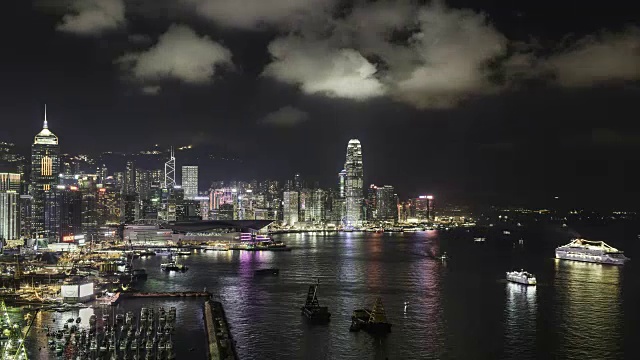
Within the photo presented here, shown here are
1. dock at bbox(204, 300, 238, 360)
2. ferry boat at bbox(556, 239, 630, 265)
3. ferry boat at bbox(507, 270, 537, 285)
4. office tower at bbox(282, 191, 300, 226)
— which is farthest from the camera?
office tower at bbox(282, 191, 300, 226)

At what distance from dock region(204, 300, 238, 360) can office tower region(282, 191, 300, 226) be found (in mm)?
96140

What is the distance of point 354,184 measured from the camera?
132 m

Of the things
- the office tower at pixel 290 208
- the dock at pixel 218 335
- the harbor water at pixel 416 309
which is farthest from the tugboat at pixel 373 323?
the office tower at pixel 290 208

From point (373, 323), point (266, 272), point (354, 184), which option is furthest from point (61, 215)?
point (354, 184)

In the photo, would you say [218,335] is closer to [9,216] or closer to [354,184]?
[9,216]

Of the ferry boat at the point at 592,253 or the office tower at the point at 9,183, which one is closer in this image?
the ferry boat at the point at 592,253

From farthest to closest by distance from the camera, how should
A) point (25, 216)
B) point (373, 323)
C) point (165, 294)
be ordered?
1. point (25, 216)
2. point (165, 294)
3. point (373, 323)

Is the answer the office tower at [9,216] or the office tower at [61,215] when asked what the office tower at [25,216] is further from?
the office tower at [61,215]

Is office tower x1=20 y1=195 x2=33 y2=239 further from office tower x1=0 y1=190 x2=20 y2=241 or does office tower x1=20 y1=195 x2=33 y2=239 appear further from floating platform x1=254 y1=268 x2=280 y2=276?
floating platform x1=254 y1=268 x2=280 y2=276

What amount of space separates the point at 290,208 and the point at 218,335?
337ft

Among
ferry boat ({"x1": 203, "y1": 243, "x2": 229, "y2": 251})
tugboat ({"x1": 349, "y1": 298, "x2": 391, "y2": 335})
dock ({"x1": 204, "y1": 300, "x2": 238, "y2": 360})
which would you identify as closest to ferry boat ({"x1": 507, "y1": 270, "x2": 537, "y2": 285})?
tugboat ({"x1": 349, "y1": 298, "x2": 391, "y2": 335})

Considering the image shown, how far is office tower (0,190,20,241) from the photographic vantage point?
66.4 m

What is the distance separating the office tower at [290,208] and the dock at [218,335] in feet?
315

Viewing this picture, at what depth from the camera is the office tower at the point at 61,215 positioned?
231ft
